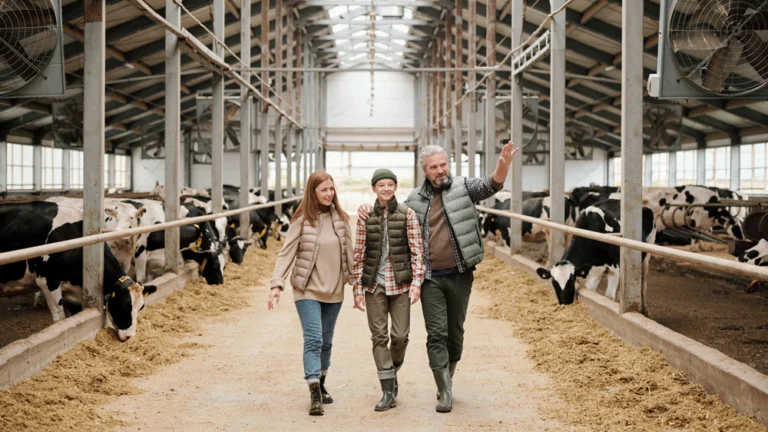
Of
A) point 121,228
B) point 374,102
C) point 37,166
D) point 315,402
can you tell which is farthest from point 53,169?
point 315,402

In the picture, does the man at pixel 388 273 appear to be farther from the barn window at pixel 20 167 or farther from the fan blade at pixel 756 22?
the barn window at pixel 20 167

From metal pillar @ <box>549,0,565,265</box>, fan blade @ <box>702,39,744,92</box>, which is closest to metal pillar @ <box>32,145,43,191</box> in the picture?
metal pillar @ <box>549,0,565,265</box>

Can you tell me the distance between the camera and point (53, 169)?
3141 cm

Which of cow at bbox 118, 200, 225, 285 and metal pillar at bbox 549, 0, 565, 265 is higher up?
metal pillar at bbox 549, 0, 565, 265

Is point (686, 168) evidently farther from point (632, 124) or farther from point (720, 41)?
point (632, 124)

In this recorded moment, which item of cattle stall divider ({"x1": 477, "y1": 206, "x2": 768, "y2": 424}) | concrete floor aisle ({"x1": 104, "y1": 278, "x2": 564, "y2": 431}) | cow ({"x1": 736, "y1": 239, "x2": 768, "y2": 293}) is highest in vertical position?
cow ({"x1": 736, "y1": 239, "x2": 768, "y2": 293})

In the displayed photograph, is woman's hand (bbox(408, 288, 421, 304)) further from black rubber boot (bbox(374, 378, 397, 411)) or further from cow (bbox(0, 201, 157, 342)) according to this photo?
cow (bbox(0, 201, 157, 342))

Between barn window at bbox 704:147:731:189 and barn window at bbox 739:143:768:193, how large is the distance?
791mm

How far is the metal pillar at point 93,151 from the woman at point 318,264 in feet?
8.40

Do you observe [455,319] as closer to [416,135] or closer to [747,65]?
[747,65]

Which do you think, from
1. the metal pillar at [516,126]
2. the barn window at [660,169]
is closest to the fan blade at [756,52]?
the metal pillar at [516,126]

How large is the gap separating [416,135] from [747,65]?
32.4 m

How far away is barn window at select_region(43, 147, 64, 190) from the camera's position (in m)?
30.7

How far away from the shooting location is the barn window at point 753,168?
25.0 metres
